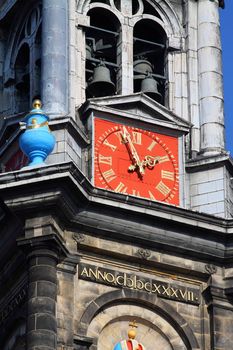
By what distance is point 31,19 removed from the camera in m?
44.3

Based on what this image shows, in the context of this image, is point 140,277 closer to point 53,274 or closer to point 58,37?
point 53,274

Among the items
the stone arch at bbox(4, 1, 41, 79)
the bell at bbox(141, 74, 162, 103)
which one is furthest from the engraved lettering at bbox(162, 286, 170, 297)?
the stone arch at bbox(4, 1, 41, 79)

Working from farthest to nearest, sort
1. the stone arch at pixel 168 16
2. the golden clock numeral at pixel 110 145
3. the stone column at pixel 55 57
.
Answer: the stone arch at pixel 168 16 < the golden clock numeral at pixel 110 145 < the stone column at pixel 55 57

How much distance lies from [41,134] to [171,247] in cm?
299

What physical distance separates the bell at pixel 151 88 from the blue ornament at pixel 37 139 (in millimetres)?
2918

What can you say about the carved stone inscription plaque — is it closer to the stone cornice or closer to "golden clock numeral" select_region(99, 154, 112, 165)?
the stone cornice

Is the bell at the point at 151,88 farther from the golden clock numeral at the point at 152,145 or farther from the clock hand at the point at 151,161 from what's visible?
the clock hand at the point at 151,161

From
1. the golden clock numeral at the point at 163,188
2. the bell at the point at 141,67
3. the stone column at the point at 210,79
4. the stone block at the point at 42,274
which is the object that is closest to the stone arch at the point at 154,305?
the stone block at the point at 42,274

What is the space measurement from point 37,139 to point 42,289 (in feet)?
8.98

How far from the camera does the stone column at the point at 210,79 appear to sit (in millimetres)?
42969

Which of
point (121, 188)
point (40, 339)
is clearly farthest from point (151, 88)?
point (40, 339)

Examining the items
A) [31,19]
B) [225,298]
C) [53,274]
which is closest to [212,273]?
[225,298]

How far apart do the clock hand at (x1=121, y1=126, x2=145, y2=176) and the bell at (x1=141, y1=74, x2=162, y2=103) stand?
51.0 inches

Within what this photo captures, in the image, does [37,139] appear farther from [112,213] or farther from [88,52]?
[88,52]
